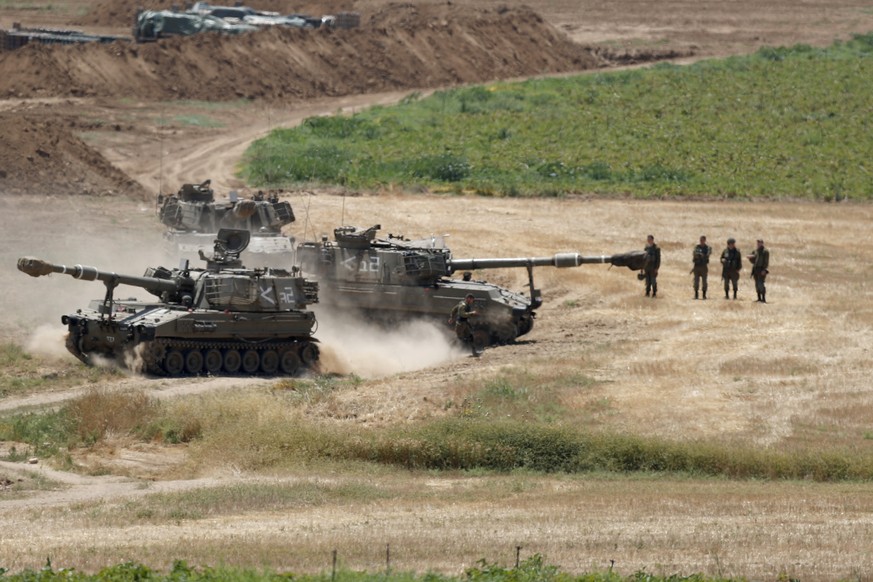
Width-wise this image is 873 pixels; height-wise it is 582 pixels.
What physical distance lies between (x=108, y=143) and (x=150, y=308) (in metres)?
28.9

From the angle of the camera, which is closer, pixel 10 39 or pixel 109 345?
pixel 109 345

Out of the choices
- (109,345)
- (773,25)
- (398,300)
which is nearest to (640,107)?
(773,25)

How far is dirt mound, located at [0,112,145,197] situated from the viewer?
51.2 m

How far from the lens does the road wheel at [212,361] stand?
3250cm

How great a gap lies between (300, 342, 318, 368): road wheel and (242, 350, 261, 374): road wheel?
0.99 meters

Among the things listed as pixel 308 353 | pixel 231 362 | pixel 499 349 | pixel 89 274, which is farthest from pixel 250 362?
pixel 499 349

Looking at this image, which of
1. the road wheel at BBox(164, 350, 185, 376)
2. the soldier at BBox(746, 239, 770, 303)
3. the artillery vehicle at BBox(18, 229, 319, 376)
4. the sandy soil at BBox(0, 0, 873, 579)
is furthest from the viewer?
the soldier at BBox(746, 239, 770, 303)

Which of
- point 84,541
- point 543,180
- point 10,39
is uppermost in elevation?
point 10,39

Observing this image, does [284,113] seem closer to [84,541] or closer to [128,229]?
[128,229]

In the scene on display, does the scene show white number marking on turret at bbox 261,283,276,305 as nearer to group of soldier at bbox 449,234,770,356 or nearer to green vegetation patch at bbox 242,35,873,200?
group of soldier at bbox 449,234,770,356

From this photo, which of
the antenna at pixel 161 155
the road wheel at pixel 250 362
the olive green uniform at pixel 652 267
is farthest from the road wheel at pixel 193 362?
the antenna at pixel 161 155

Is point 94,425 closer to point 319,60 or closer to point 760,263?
point 760,263

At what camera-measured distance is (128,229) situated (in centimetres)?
4791

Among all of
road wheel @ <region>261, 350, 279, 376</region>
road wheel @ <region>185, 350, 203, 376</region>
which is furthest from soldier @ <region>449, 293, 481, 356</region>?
road wheel @ <region>185, 350, 203, 376</region>
